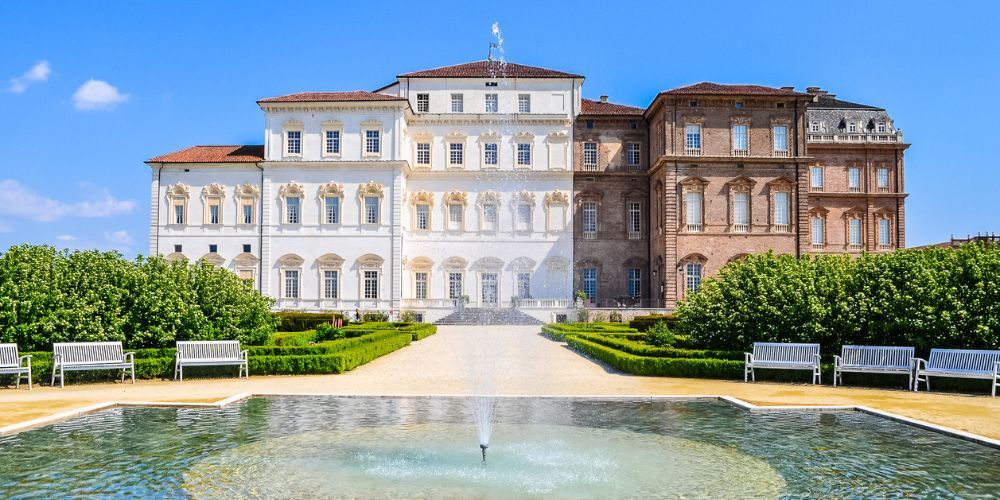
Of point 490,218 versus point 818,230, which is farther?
point 818,230

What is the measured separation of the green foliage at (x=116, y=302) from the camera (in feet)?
46.6

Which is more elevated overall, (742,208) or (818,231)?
(742,208)

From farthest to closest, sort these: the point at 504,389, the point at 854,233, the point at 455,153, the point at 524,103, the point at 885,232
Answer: the point at 854,233 < the point at 885,232 < the point at 524,103 < the point at 455,153 < the point at 504,389

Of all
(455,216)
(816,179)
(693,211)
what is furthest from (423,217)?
(816,179)

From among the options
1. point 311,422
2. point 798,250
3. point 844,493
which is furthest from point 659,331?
point 798,250

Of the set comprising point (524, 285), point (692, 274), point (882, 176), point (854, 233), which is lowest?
point (524, 285)

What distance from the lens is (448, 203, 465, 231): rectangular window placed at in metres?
41.9

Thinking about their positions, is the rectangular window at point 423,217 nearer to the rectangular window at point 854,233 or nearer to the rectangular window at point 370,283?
the rectangular window at point 370,283

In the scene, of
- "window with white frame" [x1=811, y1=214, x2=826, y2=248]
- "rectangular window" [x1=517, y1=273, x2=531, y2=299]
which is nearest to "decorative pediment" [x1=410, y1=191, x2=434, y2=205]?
"rectangular window" [x1=517, y1=273, x2=531, y2=299]

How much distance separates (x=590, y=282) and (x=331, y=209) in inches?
556

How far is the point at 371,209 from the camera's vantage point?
39781 millimetres

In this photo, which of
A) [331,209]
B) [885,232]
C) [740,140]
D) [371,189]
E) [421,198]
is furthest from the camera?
[885,232]

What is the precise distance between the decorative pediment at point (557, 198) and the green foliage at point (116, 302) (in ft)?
86.2

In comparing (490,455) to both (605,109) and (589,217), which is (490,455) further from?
(605,109)
